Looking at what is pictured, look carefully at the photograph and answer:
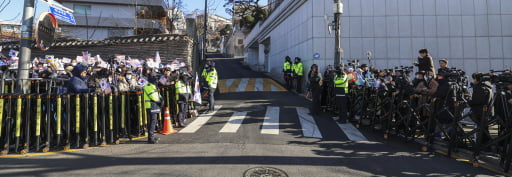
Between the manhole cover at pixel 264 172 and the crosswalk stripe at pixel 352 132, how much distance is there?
3.21m

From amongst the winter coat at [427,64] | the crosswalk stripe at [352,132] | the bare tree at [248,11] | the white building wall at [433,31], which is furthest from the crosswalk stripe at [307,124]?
the bare tree at [248,11]

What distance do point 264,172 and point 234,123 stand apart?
4046mm

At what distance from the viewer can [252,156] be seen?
Result: 552 cm

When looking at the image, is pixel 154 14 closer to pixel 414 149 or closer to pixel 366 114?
pixel 366 114

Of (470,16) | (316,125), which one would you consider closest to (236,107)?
(316,125)

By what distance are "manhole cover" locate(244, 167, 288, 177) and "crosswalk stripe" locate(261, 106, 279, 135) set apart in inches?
106

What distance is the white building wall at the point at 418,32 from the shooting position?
1498 cm

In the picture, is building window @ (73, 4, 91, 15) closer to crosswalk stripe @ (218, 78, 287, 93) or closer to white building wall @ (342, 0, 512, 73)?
crosswalk stripe @ (218, 78, 287, 93)

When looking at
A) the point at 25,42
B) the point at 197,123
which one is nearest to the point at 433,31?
the point at 197,123

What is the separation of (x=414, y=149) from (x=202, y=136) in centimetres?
511

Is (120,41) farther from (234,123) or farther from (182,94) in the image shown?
(234,123)

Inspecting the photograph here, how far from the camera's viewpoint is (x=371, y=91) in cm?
891

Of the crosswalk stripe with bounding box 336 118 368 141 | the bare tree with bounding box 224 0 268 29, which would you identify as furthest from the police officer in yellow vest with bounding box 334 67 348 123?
the bare tree with bounding box 224 0 268 29

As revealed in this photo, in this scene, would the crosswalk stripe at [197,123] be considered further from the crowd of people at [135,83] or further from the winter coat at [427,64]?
the winter coat at [427,64]
